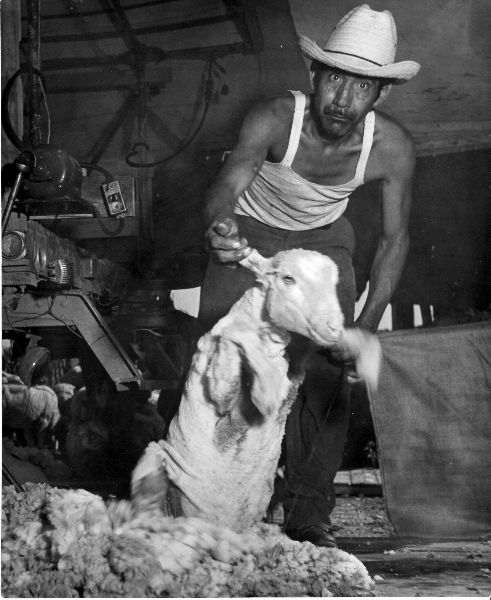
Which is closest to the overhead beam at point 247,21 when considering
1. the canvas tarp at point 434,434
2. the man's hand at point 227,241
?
the man's hand at point 227,241

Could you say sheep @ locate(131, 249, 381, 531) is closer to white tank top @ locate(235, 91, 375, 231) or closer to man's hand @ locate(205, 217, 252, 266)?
man's hand @ locate(205, 217, 252, 266)


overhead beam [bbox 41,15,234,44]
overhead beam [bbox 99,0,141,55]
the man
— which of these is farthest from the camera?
overhead beam [bbox 99,0,141,55]

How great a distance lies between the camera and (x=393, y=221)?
7.71 feet

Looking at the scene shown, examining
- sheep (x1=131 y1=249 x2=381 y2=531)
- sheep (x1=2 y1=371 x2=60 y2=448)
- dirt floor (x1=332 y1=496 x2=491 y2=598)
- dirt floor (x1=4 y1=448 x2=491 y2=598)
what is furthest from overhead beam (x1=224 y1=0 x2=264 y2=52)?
dirt floor (x1=332 y1=496 x2=491 y2=598)

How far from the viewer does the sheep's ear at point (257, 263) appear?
211 cm

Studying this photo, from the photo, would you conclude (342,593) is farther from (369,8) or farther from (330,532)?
(369,8)

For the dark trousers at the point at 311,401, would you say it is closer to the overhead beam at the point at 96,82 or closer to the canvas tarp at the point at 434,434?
the canvas tarp at the point at 434,434

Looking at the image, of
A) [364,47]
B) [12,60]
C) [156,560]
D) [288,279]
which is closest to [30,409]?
[156,560]

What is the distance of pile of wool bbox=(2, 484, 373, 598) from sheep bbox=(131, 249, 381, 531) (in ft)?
0.24

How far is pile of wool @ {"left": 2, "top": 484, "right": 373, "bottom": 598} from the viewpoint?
2.01 metres

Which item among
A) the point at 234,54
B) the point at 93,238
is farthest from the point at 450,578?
the point at 234,54

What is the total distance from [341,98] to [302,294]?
2.24 feet

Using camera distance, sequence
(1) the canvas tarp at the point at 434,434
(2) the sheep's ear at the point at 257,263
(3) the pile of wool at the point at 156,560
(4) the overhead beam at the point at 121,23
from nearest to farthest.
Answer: (3) the pile of wool at the point at 156,560
(2) the sheep's ear at the point at 257,263
(1) the canvas tarp at the point at 434,434
(4) the overhead beam at the point at 121,23

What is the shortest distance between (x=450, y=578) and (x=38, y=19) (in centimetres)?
248
